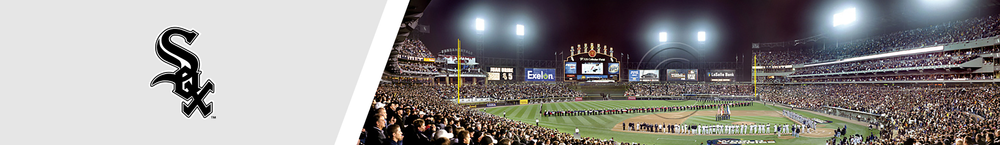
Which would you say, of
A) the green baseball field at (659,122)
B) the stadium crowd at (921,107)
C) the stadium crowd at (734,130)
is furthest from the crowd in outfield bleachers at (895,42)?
the stadium crowd at (734,130)

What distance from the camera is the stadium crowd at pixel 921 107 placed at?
1367cm

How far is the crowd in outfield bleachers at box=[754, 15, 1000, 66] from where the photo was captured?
32531 millimetres

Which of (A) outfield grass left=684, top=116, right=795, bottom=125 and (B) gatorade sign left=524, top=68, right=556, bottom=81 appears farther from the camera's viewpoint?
(B) gatorade sign left=524, top=68, right=556, bottom=81

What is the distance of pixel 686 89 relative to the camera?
56.7 meters

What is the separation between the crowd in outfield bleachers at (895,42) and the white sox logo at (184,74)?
44.9 meters

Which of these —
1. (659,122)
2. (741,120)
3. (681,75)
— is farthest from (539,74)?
(741,120)

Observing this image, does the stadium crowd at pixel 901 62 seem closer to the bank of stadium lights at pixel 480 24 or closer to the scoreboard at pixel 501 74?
the scoreboard at pixel 501 74

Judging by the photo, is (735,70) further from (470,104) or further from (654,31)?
(470,104)

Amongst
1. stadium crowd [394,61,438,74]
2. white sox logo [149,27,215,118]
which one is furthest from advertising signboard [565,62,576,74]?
white sox logo [149,27,215,118]

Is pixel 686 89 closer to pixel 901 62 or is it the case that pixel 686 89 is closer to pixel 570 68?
pixel 570 68

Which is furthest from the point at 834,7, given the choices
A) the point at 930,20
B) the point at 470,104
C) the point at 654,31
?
the point at 470,104

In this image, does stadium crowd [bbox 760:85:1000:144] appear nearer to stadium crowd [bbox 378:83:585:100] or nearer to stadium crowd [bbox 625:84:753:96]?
stadium crowd [bbox 625:84:753:96]

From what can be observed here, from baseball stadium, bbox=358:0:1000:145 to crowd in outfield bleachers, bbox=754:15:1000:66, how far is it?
0.20 m

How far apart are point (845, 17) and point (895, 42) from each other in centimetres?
903
